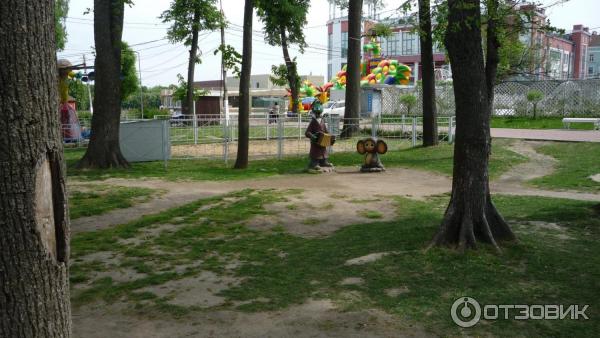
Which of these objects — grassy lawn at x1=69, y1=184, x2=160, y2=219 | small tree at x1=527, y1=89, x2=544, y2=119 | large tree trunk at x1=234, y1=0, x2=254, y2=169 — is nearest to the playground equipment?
small tree at x1=527, y1=89, x2=544, y2=119

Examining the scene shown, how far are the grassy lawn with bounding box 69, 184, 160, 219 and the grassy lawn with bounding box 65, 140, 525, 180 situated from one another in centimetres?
192

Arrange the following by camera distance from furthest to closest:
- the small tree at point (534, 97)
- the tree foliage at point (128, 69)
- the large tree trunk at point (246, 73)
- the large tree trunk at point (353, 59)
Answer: the tree foliage at point (128, 69) → the small tree at point (534, 97) → the large tree trunk at point (353, 59) → the large tree trunk at point (246, 73)

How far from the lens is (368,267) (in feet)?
20.0

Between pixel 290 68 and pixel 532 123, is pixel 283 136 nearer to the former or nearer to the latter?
pixel 532 123

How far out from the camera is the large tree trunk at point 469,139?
6.47m

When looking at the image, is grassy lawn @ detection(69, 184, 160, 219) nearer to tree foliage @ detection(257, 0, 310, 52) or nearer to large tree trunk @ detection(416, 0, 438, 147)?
large tree trunk @ detection(416, 0, 438, 147)

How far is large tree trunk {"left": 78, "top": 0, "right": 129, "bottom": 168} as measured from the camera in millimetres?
14828

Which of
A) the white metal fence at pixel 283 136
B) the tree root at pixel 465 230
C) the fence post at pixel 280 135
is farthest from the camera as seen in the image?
the white metal fence at pixel 283 136

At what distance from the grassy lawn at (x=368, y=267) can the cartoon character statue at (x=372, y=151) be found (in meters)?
5.62

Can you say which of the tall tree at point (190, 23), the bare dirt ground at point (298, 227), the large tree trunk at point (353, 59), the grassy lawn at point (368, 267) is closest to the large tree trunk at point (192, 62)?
the tall tree at point (190, 23)

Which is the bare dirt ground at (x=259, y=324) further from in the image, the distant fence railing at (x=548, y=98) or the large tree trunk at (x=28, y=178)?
the distant fence railing at (x=548, y=98)

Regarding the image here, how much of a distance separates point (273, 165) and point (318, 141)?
6.76ft

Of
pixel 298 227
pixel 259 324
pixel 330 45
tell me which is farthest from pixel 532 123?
pixel 330 45

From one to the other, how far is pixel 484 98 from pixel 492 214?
139 cm
